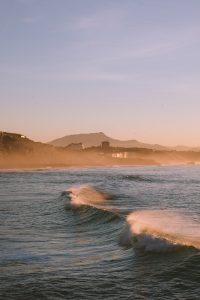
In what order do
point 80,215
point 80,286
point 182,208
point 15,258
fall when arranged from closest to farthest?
point 80,286
point 15,258
point 80,215
point 182,208

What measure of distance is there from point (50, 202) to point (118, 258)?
1790cm

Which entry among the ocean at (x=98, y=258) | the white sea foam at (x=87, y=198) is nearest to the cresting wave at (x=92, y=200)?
the white sea foam at (x=87, y=198)

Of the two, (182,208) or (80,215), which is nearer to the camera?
(80,215)

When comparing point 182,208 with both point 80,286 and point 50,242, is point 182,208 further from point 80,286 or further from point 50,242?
point 80,286

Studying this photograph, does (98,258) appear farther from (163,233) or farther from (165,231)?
(165,231)

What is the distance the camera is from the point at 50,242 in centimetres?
1522

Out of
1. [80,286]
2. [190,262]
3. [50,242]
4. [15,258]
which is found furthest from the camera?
[50,242]

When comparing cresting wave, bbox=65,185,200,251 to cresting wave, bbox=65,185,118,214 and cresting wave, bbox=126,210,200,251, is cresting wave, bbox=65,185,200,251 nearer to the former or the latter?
cresting wave, bbox=126,210,200,251

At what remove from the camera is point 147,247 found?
1325cm

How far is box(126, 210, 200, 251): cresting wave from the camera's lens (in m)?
13.2

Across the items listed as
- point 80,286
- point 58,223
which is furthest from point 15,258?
point 58,223

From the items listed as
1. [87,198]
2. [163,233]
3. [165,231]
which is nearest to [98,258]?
[163,233]

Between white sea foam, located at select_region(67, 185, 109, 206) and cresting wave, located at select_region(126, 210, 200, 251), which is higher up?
cresting wave, located at select_region(126, 210, 200, 251)

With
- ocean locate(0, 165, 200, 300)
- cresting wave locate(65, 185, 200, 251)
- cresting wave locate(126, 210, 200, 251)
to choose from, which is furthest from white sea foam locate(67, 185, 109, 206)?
ocean locate(0, 165, 200, 300)
